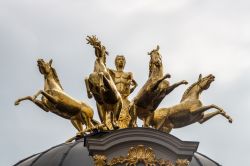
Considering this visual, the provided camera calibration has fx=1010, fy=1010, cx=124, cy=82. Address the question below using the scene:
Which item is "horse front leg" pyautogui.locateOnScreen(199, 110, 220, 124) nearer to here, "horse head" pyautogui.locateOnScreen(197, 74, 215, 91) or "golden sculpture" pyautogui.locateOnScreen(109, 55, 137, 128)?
"horse head" pyautogui.locateOnScreen(197, 74, 215, 91)

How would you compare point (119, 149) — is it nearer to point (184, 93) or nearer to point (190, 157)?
point (190, 157)

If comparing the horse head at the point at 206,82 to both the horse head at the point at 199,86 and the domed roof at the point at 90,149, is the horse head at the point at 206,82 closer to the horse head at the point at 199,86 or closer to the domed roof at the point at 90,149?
the horse head at the point at 199,86

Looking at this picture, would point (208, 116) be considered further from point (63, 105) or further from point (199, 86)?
point (63, 105)

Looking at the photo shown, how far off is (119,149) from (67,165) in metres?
1.55

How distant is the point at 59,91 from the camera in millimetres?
30312

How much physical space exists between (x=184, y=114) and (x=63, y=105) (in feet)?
11.9

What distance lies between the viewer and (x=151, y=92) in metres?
29.0

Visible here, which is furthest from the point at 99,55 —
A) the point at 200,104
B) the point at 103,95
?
the point at 200,104

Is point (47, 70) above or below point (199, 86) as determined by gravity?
above

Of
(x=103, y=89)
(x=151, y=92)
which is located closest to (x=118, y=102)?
(x=103, y=89)

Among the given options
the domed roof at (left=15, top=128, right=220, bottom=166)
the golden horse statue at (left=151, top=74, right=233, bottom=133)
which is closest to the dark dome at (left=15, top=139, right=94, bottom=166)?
the domed roof at (left=15, top=128, right=220, bottom=166)

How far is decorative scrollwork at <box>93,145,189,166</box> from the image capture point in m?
26.4

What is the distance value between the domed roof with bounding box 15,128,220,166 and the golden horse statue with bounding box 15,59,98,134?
1293 mm

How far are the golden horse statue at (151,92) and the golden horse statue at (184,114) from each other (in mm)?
326
